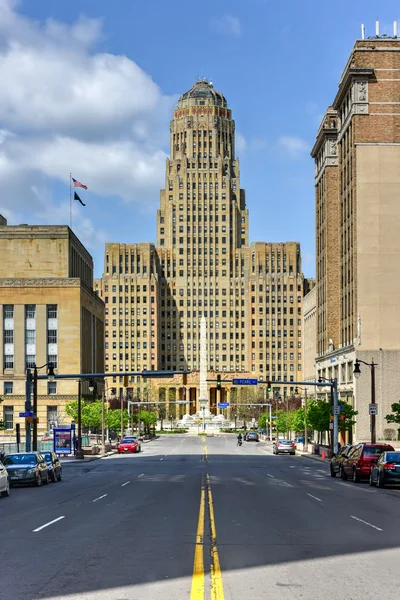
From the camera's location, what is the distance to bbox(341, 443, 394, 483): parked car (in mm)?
42094

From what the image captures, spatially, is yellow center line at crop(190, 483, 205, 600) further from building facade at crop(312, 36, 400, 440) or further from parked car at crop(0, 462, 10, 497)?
building facade at crop(312, 36, 400, 440)

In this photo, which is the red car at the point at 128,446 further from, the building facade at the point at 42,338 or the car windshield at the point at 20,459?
the car windshield at the point at 20,459

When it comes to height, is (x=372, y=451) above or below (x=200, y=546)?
below

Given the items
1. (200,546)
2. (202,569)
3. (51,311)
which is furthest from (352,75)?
(202,569)

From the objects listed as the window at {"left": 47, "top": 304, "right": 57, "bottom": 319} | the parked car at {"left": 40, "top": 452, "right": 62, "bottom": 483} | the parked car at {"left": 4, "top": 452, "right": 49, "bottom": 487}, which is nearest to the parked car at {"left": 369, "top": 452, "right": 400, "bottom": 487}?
the parked car at {"left": 4, "top": 452, "right": 49, "bottom": 487}

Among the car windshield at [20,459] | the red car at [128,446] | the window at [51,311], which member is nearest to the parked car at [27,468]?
the car windshield at [20,459]

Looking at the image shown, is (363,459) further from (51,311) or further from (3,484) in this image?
(51,311)

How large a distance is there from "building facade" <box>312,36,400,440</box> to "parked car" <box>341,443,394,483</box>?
41.0 metres

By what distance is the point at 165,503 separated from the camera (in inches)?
1137

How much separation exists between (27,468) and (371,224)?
55189 millimetres

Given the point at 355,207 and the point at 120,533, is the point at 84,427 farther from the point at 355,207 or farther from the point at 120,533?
the point at 120,533

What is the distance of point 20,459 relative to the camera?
4138cm

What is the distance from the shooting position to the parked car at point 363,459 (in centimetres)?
4209

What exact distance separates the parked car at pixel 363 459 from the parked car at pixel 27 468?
14.4 m
